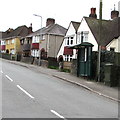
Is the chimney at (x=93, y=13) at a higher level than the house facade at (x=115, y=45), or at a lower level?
higher

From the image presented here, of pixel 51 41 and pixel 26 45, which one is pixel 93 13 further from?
pixel 26 45

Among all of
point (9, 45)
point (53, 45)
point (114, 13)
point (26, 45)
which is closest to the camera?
point (114, 13)

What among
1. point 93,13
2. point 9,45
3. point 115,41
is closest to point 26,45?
point 9,45

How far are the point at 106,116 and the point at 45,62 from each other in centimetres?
3413

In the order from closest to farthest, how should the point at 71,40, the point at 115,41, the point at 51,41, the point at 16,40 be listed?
the point at 115,41 → the point at 71,40 → the point at 51,41 → the point at 16,40

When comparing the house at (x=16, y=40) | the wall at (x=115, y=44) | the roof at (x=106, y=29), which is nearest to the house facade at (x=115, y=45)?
the wall at (x=115, y=44)

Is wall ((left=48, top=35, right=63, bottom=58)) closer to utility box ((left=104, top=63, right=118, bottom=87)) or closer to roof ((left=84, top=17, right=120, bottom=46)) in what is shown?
roof ((left=84, top=17, right=120, bottom=46))

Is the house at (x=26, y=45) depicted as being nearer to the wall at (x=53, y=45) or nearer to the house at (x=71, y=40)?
the wall at (x=53, y=45)

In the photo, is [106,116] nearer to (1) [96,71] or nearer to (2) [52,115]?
(2) [52,115]

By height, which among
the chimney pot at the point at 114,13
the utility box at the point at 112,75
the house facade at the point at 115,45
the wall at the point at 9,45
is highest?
the chimney pot at the point at 114,13

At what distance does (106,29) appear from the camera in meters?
44.9

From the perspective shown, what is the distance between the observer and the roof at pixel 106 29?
41.7 meters

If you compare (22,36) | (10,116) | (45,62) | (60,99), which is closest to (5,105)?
(10,116)

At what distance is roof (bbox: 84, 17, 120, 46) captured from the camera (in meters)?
41.7
